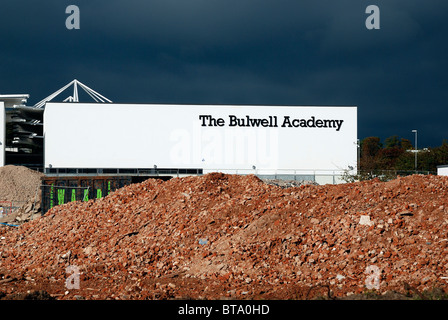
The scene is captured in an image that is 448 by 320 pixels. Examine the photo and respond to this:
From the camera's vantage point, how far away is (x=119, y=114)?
55656 mm

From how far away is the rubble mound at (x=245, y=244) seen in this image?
30.4ft

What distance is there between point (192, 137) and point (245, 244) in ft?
148

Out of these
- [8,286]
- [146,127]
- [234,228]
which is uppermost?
[146,127]

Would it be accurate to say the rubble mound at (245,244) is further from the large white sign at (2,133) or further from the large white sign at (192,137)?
the large white sign at (2,133)

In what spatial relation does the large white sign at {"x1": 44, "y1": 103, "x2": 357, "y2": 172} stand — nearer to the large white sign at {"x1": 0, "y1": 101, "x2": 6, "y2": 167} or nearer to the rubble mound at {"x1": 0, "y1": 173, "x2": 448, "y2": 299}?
the large white sign at {"x1": 0, "y1": 101, "x2": 6, "y2": 167}

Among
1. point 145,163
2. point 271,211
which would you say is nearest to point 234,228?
point 271,211

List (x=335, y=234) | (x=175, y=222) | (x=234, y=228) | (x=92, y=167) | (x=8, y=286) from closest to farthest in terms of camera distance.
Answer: (x=8, y=286), (x=335, y=234), (x=234, y=228), (x=175, y=222), (x=92, y=167)

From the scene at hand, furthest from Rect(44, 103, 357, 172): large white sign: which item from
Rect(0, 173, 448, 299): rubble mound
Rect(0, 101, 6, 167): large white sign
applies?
Rect(0, 173, 448, 299): rubble mound

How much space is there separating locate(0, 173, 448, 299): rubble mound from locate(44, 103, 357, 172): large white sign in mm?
39490

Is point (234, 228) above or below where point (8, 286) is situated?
above

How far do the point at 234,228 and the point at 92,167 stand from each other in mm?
45881

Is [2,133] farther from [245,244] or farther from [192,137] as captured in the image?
[245,244]
